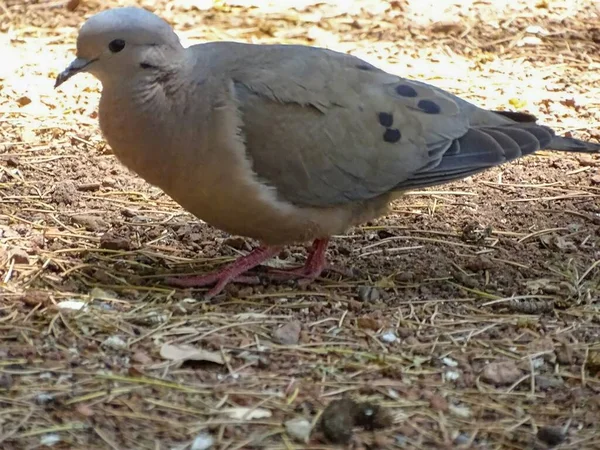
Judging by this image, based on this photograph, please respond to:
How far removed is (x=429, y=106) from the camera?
362 cm

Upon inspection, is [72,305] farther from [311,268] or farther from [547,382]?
[547,382]

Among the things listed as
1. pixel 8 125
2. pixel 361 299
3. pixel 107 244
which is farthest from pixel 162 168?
pixel 8 125

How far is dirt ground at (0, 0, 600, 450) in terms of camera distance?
2549 millimetres

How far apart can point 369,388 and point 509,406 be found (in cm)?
40

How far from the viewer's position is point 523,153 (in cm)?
364

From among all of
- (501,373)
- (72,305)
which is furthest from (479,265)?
(72,305)

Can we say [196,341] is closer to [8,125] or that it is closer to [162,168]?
[162,168]

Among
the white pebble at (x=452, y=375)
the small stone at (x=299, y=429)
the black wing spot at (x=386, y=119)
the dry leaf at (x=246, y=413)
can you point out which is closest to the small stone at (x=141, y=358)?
the dry leaf at (x=246, y=413)

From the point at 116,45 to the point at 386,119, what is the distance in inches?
39.5

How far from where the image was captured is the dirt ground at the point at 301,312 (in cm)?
255

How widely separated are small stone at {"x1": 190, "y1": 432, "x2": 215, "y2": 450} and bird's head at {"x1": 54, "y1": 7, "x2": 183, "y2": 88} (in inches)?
A: 52.5

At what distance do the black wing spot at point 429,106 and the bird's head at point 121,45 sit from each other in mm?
973

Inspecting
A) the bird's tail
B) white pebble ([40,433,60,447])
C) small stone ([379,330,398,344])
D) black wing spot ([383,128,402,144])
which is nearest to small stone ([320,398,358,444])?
small stone ([379,330,398,344])

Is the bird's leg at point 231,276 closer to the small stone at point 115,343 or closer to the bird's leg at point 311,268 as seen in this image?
the bird's leg at point 311,268
